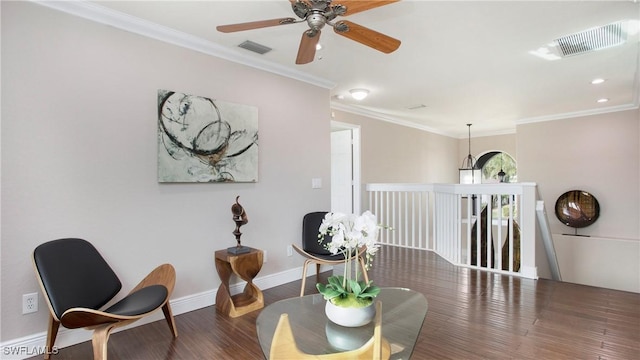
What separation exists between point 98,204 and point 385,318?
2174mm

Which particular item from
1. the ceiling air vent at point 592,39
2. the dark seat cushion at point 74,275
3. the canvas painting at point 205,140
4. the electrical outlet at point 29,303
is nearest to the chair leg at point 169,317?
the dark seat cushion at point 74,275

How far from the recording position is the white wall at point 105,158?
2.13 meters

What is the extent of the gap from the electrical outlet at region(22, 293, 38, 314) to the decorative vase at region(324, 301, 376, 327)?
2030mm

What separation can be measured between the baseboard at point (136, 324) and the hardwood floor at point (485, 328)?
60mm

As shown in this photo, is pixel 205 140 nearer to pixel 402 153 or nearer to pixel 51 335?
pixel 51 335

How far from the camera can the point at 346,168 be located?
570cm

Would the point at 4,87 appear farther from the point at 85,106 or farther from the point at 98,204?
the point at 98,204

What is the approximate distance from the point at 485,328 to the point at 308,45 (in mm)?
2457

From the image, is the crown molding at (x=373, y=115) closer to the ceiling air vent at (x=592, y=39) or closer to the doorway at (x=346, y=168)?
the doorway at (x=346, y=168)

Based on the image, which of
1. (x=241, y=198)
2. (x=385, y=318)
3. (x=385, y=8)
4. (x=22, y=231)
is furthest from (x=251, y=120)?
(x=385, y=318)

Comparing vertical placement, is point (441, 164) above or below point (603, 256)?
above

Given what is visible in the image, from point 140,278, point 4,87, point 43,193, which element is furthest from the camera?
point 140,278

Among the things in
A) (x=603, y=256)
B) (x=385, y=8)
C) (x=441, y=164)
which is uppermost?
(x=385, y=8)

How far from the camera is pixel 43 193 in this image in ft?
7.26
